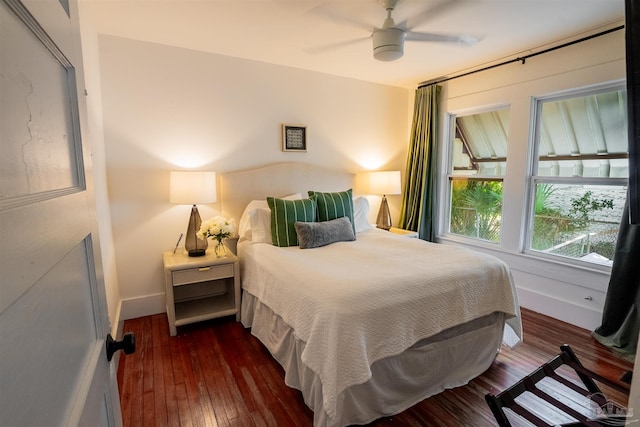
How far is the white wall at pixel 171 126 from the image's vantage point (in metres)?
2.61

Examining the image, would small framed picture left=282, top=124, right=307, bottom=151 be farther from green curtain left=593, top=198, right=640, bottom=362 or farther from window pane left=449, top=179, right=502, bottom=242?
green curtain left=593, top=198, right=640, bottom=362

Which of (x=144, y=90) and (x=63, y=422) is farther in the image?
(x=144, y=90)

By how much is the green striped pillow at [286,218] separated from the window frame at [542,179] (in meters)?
2.16

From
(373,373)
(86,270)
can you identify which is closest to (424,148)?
(373,373)

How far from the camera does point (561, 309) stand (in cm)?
277

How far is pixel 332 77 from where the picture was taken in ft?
11.6

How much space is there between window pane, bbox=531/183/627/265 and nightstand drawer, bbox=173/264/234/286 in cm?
294

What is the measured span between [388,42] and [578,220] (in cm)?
228

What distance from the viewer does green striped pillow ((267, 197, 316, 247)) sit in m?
2.64

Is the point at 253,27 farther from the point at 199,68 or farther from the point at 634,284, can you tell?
the point at 634,284

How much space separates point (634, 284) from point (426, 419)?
1937 mm

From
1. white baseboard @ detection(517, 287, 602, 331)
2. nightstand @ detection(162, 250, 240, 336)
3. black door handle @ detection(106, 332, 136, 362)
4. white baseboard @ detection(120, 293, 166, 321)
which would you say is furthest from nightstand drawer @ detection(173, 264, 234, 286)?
white baseboard @ detection(517, 287, 602, 331)

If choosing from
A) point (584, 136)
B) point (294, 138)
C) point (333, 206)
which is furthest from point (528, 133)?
point (294, 138)

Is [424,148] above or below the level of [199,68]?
below
